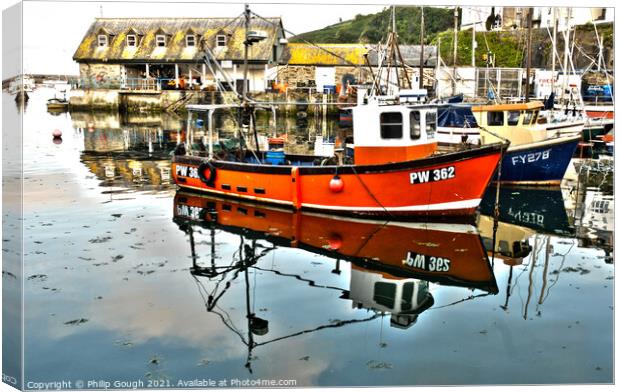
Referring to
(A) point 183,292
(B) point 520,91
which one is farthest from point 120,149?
(B) point 520,91

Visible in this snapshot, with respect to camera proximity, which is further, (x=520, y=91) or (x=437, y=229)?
(x=520, y=91)

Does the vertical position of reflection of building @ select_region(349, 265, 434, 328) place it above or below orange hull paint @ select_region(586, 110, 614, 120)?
below

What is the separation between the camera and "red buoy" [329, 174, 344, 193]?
1664cm

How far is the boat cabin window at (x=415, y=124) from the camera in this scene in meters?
Answer: 16.7

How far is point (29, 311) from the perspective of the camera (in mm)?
9789

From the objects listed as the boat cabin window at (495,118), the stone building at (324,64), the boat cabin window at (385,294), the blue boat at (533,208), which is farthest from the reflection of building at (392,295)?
the stone building at (324,64)

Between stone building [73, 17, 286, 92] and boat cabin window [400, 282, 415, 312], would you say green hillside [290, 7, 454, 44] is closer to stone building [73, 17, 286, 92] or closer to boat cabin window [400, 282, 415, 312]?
stone building [73, 17, 286, 92]

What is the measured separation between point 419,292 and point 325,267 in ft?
7.09

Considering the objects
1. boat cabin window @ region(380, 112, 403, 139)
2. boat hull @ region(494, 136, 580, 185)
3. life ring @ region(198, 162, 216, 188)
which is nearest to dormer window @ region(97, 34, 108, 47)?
life ring @ region(198, 162, 216, 188)

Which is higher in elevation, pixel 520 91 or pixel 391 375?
pixel 520 91

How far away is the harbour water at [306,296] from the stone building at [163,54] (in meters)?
38.7

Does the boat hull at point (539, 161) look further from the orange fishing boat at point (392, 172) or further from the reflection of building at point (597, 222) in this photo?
the orange fishing boat at point (392, 172)

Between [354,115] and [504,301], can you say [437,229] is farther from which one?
[504,301]

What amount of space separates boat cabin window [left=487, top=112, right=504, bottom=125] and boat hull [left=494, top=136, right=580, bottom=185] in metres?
2.14
